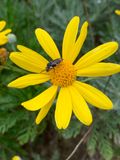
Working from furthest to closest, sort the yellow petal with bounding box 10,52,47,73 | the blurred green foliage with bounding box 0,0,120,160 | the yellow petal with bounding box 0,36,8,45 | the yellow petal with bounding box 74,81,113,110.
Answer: the blurred green foliage with bounding box 0,0,120,160, the yellow petal with bounding box 0,36,8,45, the yellow petal with bounding box 10,52,47,73, the yellow petal with bounding box 74,81,113,110

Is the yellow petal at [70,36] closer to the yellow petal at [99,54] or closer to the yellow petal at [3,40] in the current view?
the yellow petal at [99,54]

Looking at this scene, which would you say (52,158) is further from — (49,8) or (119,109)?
(49,8)

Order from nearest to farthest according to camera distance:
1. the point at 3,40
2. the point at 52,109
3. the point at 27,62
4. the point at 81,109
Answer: the point at 81,109
the point at 27,62
the point at 3,40
the point at 52,109

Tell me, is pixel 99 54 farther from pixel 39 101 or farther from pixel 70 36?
pixel 39 101

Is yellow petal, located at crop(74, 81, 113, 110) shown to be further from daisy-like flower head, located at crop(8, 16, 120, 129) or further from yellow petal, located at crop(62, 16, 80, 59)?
yellow petal, located at crop(62, 16, 80, 59)

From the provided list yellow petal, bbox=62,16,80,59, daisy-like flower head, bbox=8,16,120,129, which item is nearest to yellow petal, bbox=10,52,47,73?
daisy-like flower head, bbox=8,16,120,129

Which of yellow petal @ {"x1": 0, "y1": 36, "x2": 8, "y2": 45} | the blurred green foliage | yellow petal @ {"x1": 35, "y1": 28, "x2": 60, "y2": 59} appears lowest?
the blurred green foliage

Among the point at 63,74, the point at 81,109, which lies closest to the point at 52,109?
the point at 63,74
